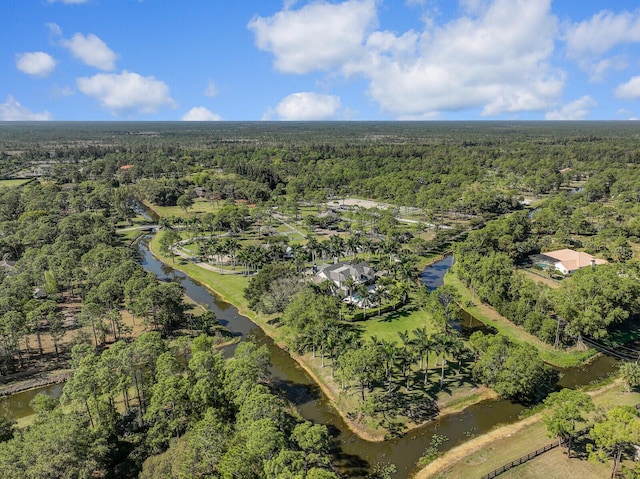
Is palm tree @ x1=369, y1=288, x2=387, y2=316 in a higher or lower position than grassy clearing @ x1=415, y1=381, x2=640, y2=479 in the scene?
higher

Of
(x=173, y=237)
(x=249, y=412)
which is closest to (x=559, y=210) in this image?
(x=173, y=237)

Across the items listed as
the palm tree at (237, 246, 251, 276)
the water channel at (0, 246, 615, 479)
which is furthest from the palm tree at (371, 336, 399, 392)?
the palm tree at (237, 246, 251, 276)

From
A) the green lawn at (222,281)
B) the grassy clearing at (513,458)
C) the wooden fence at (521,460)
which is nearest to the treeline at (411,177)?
the green lawn at (222,281)

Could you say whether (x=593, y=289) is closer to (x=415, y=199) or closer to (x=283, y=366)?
(x=283, y=366)

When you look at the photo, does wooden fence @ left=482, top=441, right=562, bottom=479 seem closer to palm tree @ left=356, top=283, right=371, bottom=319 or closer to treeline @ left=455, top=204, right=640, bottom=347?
treeline @ left=455, top=204, right=640, bottom=347

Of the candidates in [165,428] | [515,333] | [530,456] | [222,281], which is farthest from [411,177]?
[165,428]

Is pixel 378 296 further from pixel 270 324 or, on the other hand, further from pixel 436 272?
pixel 436 272
